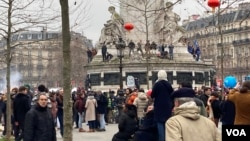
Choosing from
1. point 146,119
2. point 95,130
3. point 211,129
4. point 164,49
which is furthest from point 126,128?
point 164,49

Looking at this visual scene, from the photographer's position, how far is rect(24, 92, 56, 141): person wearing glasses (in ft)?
35.5

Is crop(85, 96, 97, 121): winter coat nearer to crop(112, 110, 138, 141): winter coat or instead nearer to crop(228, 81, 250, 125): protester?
crop(112, 110, 138, 141): winter coat

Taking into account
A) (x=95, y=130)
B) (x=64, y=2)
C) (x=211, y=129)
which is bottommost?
(x=95, y=130)

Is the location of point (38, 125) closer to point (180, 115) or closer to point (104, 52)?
point (180, 115)

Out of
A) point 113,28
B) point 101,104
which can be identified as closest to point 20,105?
point 101,104

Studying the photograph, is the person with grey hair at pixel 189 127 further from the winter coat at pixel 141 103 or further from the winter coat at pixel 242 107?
the winter coat at pixel 141 103

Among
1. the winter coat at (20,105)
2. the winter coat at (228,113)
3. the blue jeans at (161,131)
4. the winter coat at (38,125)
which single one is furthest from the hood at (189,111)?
the winter coat at (20,105)

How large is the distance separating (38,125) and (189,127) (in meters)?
4.58

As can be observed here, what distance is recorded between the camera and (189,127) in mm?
6891

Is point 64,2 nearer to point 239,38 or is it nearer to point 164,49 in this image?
point 164,49

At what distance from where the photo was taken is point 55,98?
21.8 m

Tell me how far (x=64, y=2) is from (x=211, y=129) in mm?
5558

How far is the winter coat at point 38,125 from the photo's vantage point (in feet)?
35.5

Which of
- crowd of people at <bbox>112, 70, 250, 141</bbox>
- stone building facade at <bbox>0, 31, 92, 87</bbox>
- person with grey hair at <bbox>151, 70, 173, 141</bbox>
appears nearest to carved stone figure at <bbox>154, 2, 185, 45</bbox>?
stone building facade at <bbox>0, 31, 92, 87</bbox>
